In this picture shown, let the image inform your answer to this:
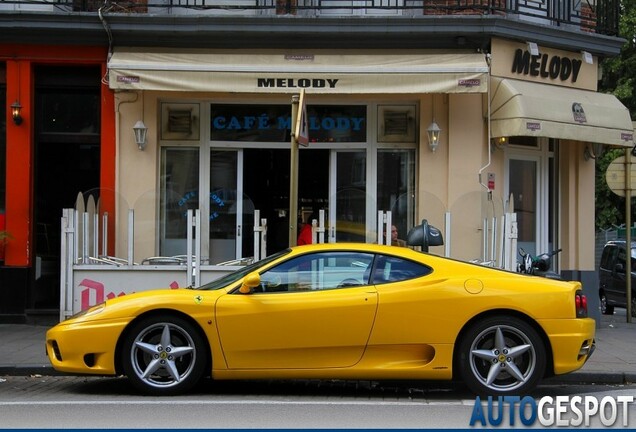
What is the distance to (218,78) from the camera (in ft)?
41.3

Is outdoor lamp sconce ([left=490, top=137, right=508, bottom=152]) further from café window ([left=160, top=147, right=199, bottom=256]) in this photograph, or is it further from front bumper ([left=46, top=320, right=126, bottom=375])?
front bumper ([left=46, top=320, right=126, bottom=375])

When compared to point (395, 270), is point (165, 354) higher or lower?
lower

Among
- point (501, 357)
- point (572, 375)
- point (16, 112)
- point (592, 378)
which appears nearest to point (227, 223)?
point (16, 112)

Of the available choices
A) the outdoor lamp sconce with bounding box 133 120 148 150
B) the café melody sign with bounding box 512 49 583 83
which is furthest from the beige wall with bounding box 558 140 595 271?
the outdoor lamp sconce with bounding box 133 120 148 150

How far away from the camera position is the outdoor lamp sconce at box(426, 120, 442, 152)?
13156mm

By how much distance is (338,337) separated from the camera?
762cm

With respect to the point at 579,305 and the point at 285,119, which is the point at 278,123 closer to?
the point at 285,119

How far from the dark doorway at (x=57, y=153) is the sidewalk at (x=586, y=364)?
1.14 meters

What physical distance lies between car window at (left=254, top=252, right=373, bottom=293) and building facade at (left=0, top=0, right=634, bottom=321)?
15.1 ft

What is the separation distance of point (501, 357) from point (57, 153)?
8877 mm

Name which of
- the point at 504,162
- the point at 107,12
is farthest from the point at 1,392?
the point at 504,162

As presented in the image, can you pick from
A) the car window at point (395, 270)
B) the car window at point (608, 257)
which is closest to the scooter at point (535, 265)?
the car window at point (395, 270)

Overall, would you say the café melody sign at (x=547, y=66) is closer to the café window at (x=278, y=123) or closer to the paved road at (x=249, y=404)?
the café window at (x=278, y=123)

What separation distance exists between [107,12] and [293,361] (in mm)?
7472
